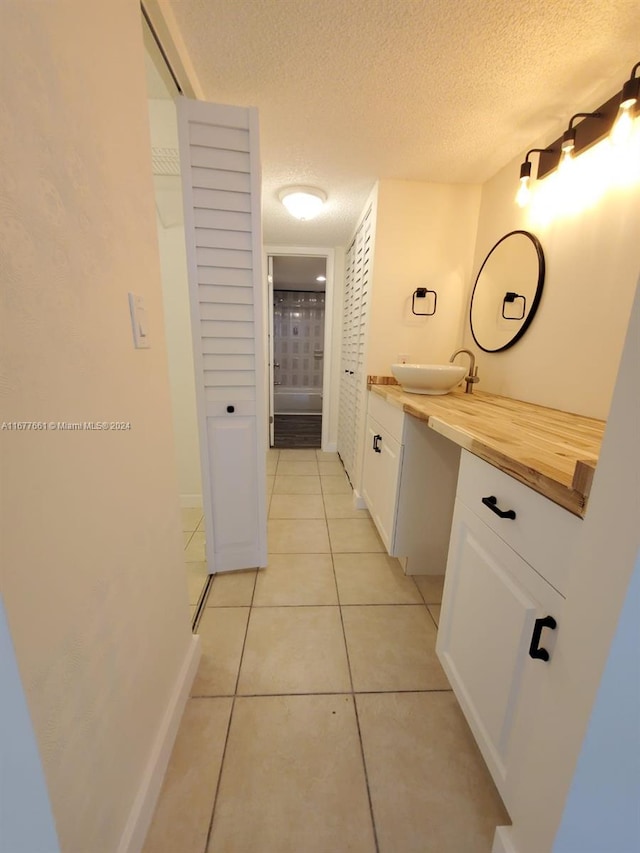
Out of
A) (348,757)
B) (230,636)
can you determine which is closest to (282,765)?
(348,757)

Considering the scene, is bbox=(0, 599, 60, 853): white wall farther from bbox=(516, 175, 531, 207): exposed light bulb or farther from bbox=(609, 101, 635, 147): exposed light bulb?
bbox=(516, 175, 531, 207): exposed light bulb

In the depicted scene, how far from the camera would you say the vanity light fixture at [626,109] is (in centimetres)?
102

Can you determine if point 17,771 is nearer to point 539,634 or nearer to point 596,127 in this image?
point 539,634

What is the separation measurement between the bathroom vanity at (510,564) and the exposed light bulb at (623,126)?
3.13ft

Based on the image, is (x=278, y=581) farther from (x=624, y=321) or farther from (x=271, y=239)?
(x=271, y=239)

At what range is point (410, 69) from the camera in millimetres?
1162

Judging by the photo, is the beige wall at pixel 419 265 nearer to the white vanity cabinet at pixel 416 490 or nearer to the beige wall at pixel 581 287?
the beige wall at pixel 581 287

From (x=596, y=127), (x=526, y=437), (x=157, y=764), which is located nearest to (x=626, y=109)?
(x=596, y=127)

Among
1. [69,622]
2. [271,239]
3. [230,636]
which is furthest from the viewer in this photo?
[271,239]

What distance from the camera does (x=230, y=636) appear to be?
1.30 meters

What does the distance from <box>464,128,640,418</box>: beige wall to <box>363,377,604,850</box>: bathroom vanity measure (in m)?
0.18

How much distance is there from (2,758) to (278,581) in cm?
128

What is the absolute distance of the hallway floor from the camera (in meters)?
0.78

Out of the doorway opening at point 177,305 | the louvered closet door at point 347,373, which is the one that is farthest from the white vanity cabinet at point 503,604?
the louvered closet door at point 347,373
